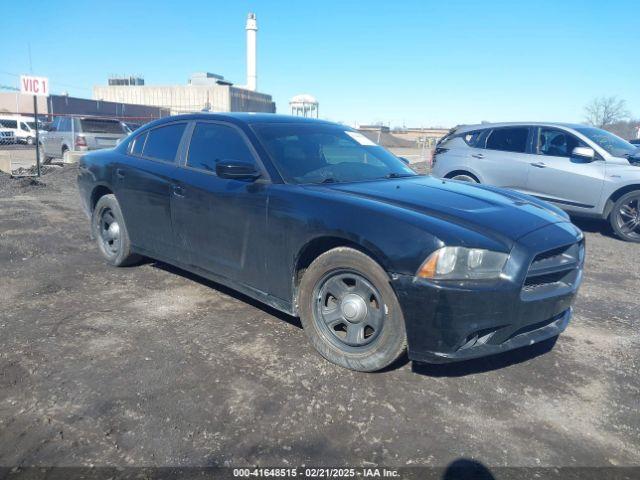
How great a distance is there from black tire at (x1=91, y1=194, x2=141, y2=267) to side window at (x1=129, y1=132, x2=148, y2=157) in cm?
54

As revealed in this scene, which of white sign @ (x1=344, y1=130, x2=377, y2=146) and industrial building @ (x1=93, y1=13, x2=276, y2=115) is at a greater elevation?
industrial building @ (x1=93, y1=13, x2=276, y2=115)

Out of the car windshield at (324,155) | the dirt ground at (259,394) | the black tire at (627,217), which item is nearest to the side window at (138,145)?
the dirt ground at (259,394)

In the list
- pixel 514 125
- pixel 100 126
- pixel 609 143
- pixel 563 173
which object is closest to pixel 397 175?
pixel 563 173

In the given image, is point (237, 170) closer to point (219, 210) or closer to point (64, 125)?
point (219, 210)

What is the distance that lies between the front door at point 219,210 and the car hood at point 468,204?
649 millimetres

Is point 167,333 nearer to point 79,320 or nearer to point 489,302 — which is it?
point 79,320

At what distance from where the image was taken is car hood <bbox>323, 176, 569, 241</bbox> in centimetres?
290

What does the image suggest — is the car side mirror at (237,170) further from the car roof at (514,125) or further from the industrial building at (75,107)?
the industrial building at (75,107)

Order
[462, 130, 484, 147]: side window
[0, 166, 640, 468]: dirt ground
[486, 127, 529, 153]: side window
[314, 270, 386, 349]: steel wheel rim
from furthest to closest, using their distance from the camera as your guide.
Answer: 1. [462, 130, 484, 147]: side window
2. [486, 127, 529, 153]: side window
3. [314, 270, 386, 349]: steel wheel rim
4. [0, 166, 640, 468]: dirt ground

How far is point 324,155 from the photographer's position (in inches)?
152

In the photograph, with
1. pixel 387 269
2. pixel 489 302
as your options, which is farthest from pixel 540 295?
→ pixel 387 269

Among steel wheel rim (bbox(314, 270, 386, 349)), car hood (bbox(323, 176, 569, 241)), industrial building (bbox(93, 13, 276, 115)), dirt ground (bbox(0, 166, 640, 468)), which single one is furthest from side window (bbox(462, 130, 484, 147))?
industrial building (bbox(93, 13, 276, 115))

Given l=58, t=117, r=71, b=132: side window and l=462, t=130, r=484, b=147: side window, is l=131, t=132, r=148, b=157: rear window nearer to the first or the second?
l=462, t=130, r=484, b=147: side window

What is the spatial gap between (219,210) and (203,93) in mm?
66885
